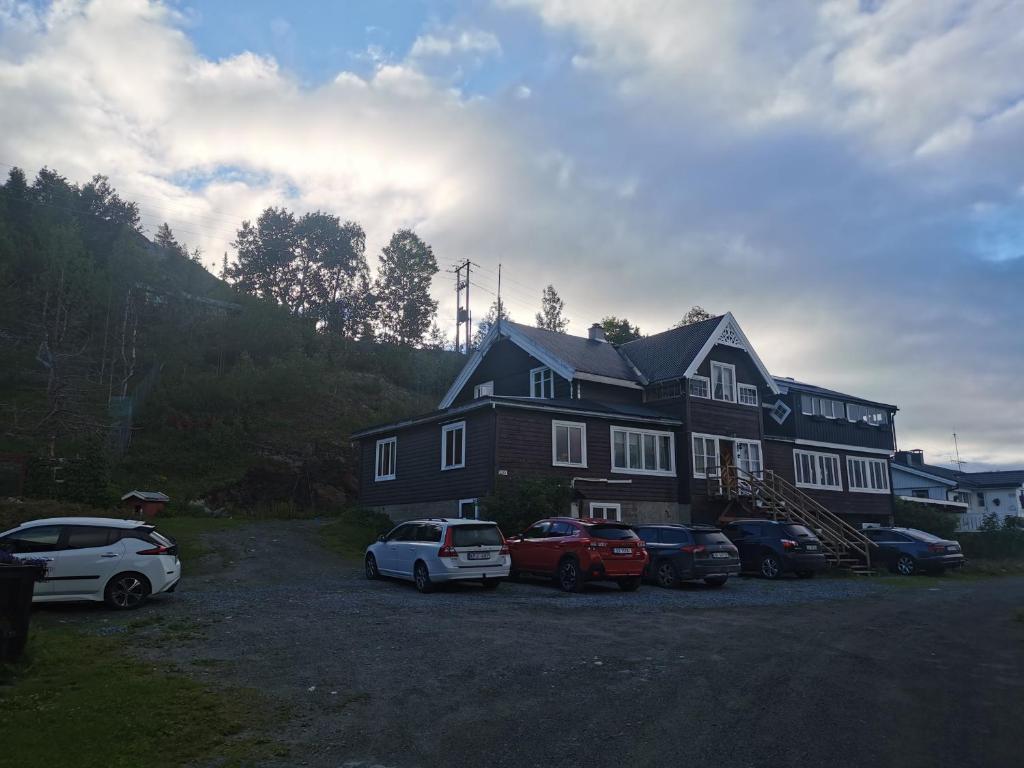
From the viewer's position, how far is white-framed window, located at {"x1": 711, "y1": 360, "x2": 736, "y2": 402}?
3394cm

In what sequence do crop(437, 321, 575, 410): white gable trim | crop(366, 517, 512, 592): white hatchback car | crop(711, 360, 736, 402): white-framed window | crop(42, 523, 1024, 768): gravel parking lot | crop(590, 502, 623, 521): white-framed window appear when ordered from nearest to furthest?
crop(42, 523, 1024, 768): gravel parking lot
crop(366, 517, 512, 592): white hatchback car
crop(590, 502, 623, 521): white-framed window
crop(437, 321, 575, 410): white gable trim
crop(711, 360, 736, 402): white-framed window

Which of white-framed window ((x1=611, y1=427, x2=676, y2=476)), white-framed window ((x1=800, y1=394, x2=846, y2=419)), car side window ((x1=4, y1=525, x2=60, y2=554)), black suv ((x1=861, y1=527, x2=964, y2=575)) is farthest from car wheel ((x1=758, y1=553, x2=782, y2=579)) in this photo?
car side window ((x1=4, y1=525, x2=60, y2=554))

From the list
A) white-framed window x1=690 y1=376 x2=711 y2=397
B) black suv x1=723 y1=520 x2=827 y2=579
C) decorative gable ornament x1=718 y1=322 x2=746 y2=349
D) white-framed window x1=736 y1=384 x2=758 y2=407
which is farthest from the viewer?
white-framed window x1=736 y1=384 x2=758 y2=407

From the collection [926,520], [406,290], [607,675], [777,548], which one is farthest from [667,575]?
[406,290]

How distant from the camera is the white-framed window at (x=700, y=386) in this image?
108ft

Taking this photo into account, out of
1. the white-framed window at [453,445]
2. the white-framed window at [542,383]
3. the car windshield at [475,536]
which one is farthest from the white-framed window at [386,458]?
the car windshield at [475,536]

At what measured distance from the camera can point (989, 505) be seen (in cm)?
6744

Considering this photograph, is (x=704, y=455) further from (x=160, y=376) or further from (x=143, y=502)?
(x=160, y=376)

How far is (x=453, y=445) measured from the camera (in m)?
28.5

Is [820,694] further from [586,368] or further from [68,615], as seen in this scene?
[586,368]

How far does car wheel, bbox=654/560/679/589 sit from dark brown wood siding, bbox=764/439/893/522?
56.8 feet

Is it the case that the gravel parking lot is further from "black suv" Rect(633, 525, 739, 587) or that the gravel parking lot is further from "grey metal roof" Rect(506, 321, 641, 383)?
"grey metal roof" Rect(506, 321, 641, 383)

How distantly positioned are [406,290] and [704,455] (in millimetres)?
48417

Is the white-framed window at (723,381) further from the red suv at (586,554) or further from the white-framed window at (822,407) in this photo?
the red suv at (586,554)
